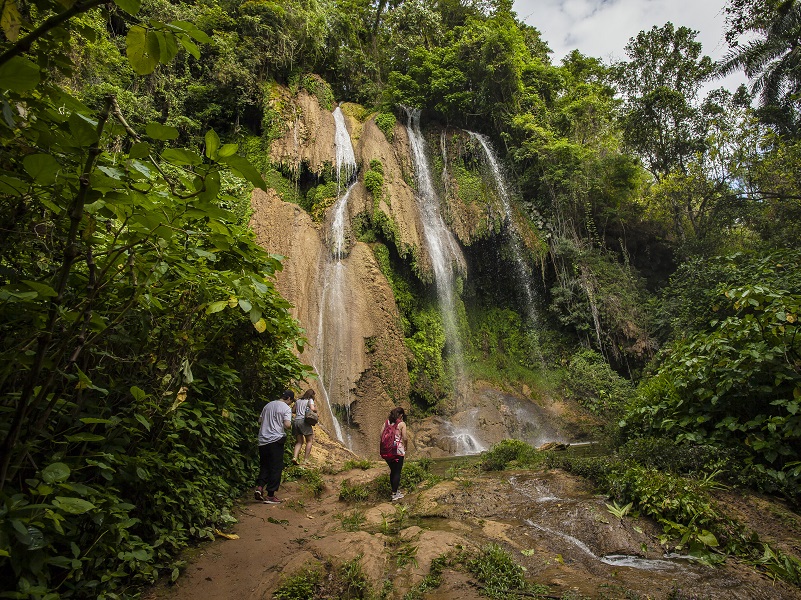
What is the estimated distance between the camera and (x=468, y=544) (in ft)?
12.9

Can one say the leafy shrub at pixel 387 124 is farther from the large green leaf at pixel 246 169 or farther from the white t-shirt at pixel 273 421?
the large green leaf at pixel 246 169

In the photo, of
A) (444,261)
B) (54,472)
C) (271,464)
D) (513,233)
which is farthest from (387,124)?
(54,472)

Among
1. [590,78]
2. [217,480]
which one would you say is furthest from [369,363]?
[590,78]

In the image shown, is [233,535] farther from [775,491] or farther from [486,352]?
[486,352]

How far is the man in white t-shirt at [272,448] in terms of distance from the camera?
531cm

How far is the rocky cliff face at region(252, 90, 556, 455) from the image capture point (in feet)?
42.0

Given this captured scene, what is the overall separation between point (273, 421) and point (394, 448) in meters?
1.71

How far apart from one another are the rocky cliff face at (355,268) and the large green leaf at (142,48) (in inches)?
390

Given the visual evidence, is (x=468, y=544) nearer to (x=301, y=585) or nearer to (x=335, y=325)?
(x=301, y=585)

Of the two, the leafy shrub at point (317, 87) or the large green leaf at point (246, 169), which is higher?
→ the leafy shrub at point (317, 87)

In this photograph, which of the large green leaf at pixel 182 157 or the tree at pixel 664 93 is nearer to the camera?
the large green leaf at pixel 182 157

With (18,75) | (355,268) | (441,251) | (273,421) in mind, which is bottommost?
(273,421)

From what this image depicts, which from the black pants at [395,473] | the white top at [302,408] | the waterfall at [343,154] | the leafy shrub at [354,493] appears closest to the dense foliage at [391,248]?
the waterfall at [343,154]

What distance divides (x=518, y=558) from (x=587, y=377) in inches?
495
